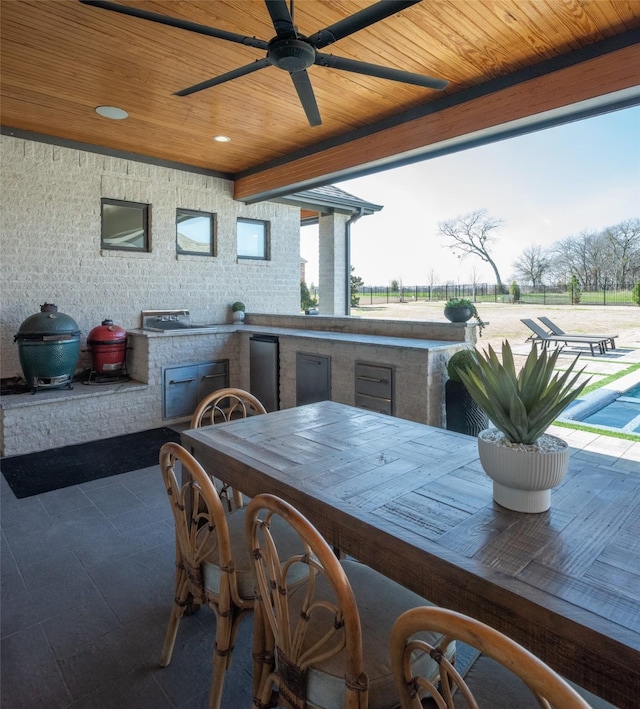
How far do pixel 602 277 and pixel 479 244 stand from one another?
1.71 metres

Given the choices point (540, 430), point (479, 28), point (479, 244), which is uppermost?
point (479, 28)

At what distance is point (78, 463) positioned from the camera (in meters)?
3.87

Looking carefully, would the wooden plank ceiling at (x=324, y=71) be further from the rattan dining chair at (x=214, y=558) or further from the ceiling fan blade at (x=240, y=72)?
the rattan dining chair at (x=214, y=558)

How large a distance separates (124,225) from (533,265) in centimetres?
477

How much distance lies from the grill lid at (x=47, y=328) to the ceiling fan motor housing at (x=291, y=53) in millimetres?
3292

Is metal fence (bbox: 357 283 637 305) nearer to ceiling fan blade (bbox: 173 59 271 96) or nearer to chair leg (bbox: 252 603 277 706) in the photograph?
ceiling fan blade (bbox: 173 59 271 96)

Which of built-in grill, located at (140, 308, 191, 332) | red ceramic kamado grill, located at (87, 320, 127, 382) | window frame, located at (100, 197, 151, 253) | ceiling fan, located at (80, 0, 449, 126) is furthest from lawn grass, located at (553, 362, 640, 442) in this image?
window frame, located at (100, 197, 151, 253)

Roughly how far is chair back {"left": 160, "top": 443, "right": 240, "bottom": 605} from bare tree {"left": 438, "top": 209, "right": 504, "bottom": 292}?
5.07m

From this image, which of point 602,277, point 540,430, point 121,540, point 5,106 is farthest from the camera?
point 602,277

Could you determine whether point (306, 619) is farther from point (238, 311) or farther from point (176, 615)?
point (238, 311)

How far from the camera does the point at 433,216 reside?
243 inches

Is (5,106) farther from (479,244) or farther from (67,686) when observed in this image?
(479,244)

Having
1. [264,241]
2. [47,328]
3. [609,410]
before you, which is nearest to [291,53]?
[47,328]

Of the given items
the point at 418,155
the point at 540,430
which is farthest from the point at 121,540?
the point at 418,155
